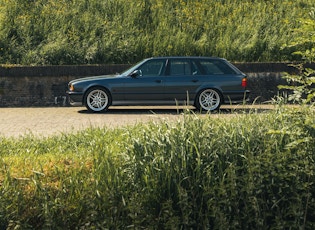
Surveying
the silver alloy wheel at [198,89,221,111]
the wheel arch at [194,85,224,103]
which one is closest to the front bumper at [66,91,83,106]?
the wheel arch at [194,85,224,103]

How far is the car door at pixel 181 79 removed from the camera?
17.5m

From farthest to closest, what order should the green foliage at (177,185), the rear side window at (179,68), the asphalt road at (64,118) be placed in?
the rear side window at (179,68)
the asphalt road at (64,118)
the green foliage at (177,185)

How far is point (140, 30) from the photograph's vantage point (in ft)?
75.2

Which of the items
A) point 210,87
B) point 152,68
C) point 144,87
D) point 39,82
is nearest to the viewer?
point 144,87

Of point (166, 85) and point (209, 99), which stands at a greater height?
point (166, 85)

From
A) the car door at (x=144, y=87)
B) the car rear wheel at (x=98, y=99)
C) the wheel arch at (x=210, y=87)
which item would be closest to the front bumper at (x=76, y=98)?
the car rear wheel at (x=98, y=99)

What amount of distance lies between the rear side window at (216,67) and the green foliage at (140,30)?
409 cm

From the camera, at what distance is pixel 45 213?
17.8ft

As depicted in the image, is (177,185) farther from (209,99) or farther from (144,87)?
(209,99)

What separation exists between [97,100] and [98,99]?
4 cm

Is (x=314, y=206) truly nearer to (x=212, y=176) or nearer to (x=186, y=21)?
(x=212, y=176)

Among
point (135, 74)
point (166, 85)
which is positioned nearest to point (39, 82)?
point (135, 74)

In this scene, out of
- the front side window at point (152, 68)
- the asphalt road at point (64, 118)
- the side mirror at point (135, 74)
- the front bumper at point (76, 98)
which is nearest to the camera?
the asphalt road at point (64, 118)

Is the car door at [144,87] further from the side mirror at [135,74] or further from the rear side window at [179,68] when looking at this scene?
the rear side window at [179,68]
